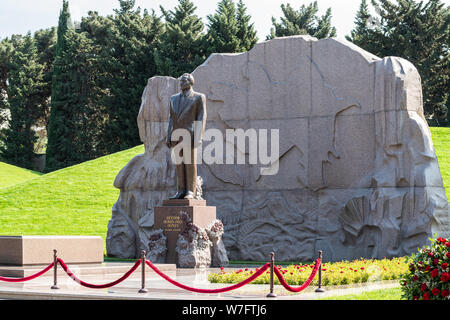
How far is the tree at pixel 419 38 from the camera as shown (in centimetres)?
3625

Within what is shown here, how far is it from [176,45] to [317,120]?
71.6ft

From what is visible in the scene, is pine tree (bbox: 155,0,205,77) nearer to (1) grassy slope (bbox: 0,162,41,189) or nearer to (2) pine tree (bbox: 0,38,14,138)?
(1) grassy slope (bbox: 0,162,41,189)

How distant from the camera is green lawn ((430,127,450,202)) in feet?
80.7

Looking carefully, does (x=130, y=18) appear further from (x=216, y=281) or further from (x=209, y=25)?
(x=216, y=281)

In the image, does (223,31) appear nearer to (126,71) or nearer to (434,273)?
(126,71)

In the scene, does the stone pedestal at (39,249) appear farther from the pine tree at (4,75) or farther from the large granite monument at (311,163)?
the pine tree at (4,75)

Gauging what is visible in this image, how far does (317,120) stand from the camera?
59.5 ft

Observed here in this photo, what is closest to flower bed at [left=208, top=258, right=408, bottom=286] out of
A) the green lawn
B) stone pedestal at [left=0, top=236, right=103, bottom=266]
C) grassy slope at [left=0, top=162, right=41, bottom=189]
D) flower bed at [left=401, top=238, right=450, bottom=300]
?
flower bed at [left=401, top=238, right=450, bottom=300]

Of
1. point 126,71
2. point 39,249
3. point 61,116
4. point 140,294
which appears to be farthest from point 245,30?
point 140,294

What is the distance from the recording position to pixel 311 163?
18109 millimetres

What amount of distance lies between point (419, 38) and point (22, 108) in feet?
80.9

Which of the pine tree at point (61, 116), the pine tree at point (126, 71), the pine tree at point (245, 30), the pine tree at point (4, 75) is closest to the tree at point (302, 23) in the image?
the pine tree at point (245, 30)

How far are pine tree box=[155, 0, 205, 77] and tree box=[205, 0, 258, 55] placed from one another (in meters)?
0.86
